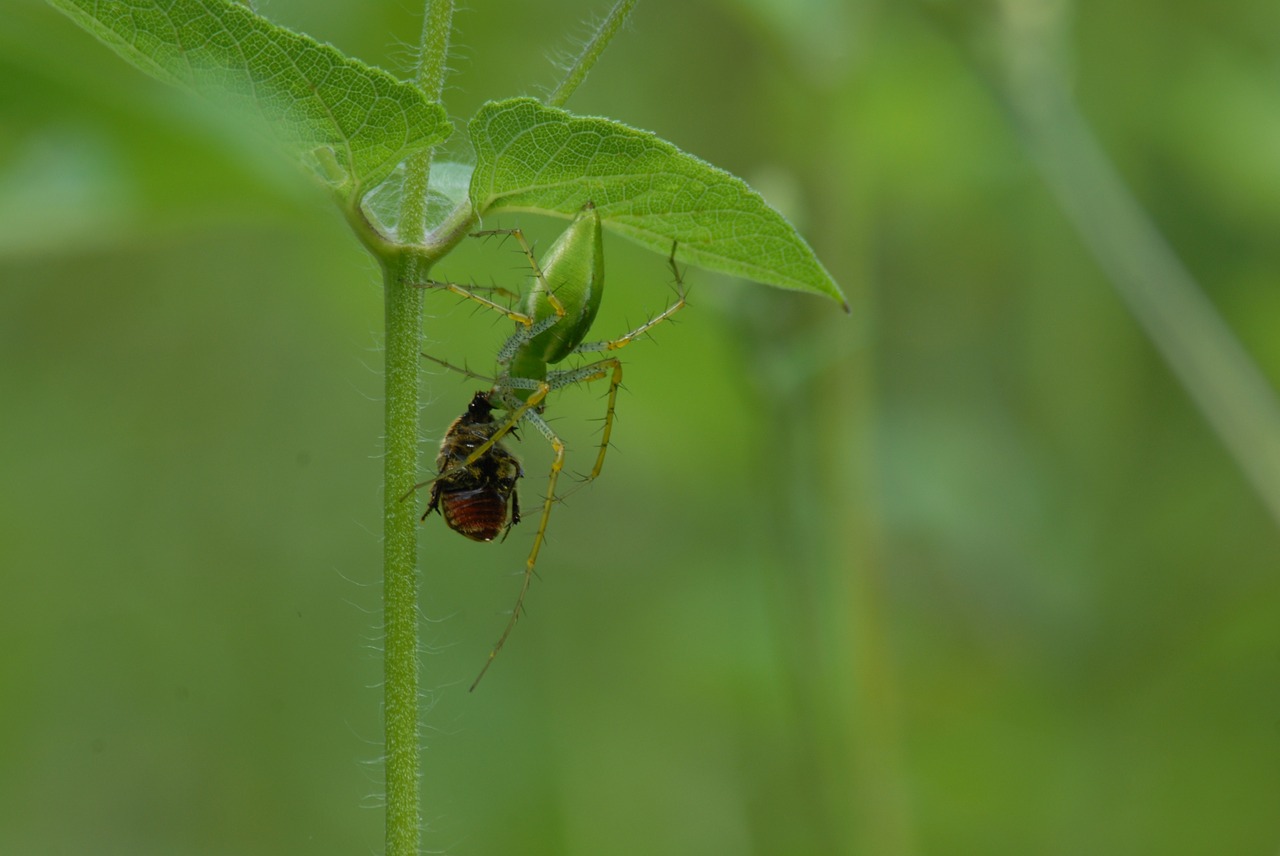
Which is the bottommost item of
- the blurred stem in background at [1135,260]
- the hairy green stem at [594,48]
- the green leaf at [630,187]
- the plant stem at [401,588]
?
the plant stem at [401,588]

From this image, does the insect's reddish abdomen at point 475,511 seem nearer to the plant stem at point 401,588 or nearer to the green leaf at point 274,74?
the plant stem at point 401,588

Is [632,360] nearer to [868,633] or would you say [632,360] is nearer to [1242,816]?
[868,633]

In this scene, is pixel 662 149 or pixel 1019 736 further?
pixel 1019 736

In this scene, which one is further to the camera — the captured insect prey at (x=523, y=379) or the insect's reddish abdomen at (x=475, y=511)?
the insect's reddish abdomen at (x=475, y=511)

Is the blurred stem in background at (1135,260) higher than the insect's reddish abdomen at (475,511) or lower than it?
higher

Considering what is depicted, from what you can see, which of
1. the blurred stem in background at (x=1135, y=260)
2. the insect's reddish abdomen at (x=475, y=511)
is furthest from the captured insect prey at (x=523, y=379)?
the blurred stem in background at (x=1135, y=260)

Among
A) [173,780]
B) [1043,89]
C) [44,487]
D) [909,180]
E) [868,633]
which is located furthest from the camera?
[909,180]

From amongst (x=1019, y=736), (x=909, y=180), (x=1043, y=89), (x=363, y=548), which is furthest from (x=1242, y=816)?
(x=363, y=548)

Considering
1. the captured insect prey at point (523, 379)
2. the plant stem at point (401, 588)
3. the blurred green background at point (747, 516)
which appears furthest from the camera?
the blurred green background at point (747, 516)

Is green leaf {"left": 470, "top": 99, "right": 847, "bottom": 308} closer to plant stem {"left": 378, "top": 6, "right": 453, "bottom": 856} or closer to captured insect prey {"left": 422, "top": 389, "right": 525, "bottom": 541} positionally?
plant stem {"left": 378, "top": 6, "right": 453, "bottom": 856}
